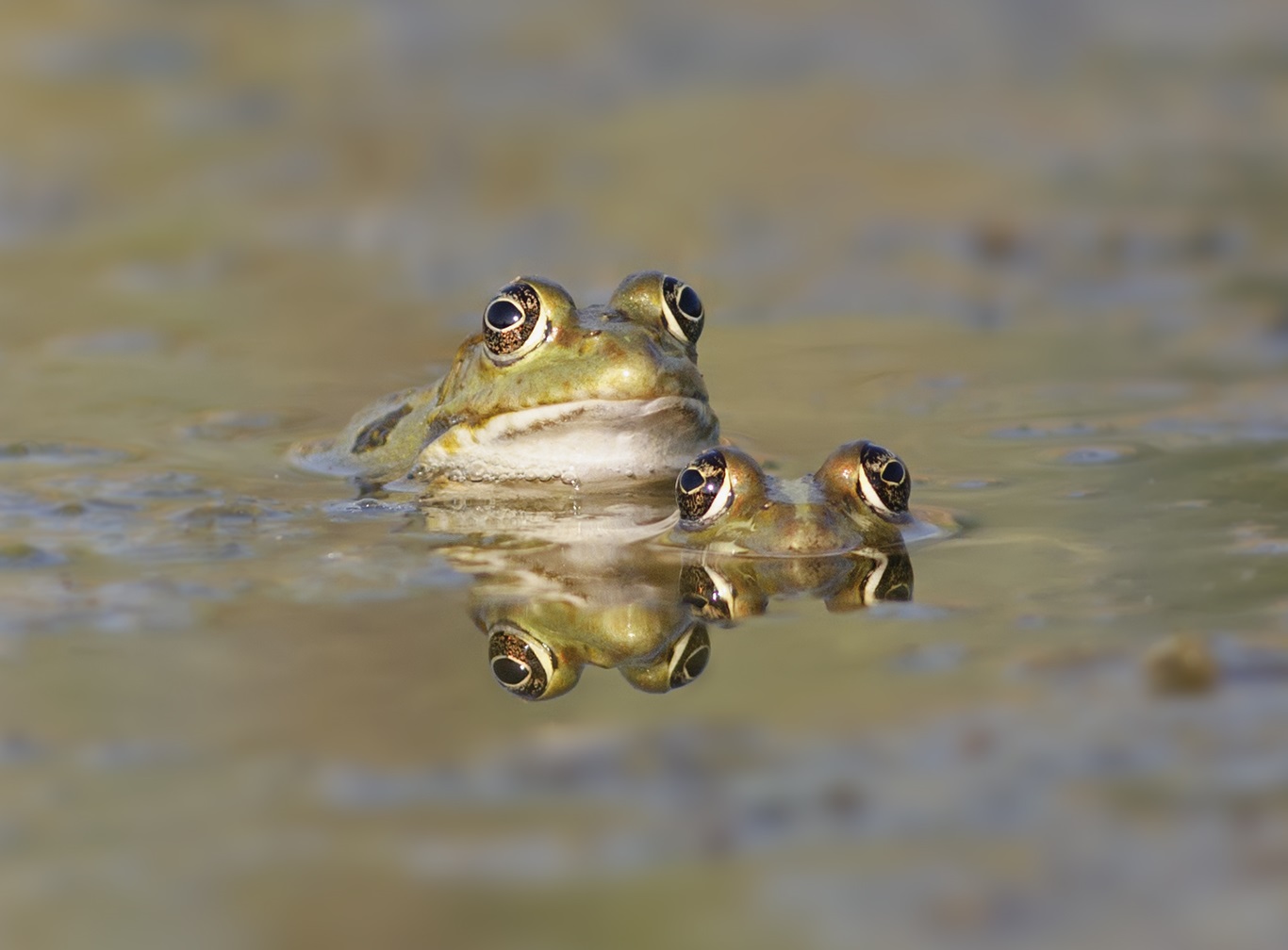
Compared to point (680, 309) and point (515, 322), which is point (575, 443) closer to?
point (515, 322)

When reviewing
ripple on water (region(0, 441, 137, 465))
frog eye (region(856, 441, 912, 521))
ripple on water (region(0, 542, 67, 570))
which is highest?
ripple on water (region(0, 441, 137, 465))

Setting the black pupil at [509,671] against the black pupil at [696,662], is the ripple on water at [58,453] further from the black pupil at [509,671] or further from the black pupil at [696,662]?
the black pupil at [696,662]

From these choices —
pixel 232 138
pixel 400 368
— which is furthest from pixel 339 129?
pixel 400 368

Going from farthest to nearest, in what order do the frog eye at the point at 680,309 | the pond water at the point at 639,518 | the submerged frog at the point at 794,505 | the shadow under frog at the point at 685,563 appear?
the frog eye at the point at 680,309
the submerged frog at the point at 794,505
the shadow under frog at the point at 685,563
the pond water at the point at 639,518

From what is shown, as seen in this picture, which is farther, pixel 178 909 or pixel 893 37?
pixel 893 37

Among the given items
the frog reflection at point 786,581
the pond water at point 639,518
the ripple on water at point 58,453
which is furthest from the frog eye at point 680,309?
the ripple on water at point 58,453

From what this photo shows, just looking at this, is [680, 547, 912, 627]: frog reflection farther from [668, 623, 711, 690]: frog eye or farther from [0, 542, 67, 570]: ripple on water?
[0, 542, 67, 570]: ripple on water

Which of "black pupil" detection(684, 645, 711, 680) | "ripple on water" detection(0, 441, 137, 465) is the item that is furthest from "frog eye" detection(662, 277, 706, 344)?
"black pupil" detection(684, 645, 711, 680)

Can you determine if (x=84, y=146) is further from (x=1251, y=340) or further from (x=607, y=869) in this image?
(x=607, y=869)
